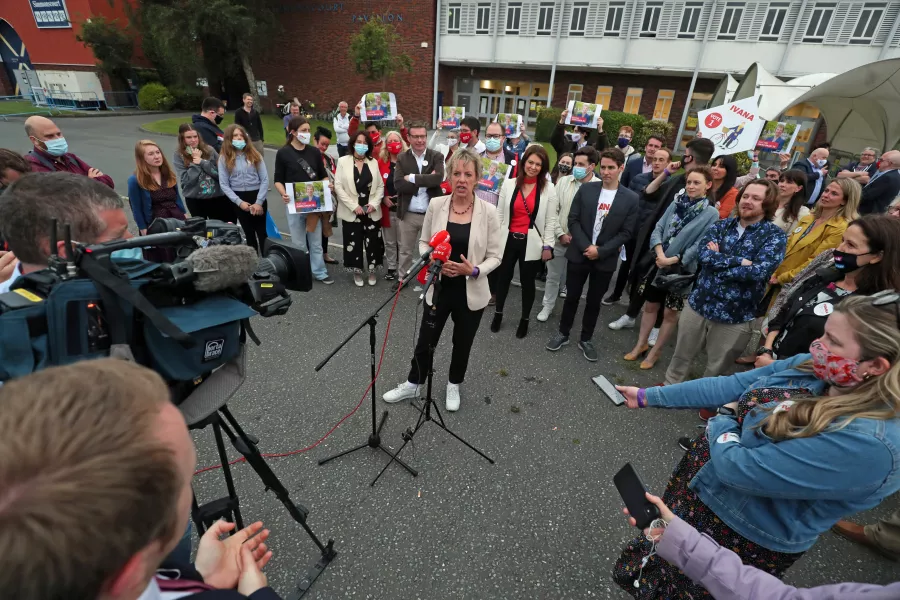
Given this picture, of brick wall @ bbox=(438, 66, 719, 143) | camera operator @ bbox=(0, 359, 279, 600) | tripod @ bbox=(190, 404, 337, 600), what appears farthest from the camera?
brick wall @ bbox=(438, 66, 719, 143)

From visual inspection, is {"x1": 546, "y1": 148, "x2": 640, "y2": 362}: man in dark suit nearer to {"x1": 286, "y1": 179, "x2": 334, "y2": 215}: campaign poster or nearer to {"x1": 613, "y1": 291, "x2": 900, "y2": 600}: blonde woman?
{"x1": 613, "y1": 291, "x2": 900, "y2": 600}: blonde woman

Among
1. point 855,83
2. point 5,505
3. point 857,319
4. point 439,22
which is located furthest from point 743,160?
point 439,22

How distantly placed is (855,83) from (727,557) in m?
17.0

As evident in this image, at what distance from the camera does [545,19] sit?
21500 mm

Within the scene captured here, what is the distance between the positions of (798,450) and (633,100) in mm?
25266

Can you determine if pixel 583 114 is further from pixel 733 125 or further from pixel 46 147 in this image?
pixel 46 147

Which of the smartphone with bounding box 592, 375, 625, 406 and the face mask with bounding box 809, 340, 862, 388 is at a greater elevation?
the face mask with bounding box 809, 340, 862, 388

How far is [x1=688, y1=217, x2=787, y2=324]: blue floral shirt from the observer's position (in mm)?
3051

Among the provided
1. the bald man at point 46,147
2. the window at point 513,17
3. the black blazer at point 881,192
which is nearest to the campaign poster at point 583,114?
the black blazer at point 881,192

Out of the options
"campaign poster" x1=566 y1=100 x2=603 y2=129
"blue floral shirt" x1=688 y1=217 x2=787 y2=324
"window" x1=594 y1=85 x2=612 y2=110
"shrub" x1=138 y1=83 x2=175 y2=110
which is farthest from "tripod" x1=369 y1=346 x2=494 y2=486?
"shrub" x1=138 y1=83 x2=175 y2=110

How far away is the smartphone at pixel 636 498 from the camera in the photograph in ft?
4.67

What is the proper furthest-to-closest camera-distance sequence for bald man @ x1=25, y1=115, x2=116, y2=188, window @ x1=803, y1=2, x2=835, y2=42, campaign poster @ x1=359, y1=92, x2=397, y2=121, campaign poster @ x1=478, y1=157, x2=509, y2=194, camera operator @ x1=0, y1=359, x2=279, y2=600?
window @ x1=803, y1=2, x2=835, y2=42 → campaign poster @ x1=359, y1=92, x2=397, y2=121 → campaign poster @ x1=478, y1=157, x2=509, y2=194 → bald man @ x1=25, y1=115, x2=116, y2=188 → camera operator @ x1=0, y1=359, x2=279, y2=600

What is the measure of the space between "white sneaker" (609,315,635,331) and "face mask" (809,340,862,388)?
3308 millimetres

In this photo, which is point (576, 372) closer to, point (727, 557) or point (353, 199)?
point (727, 557)
